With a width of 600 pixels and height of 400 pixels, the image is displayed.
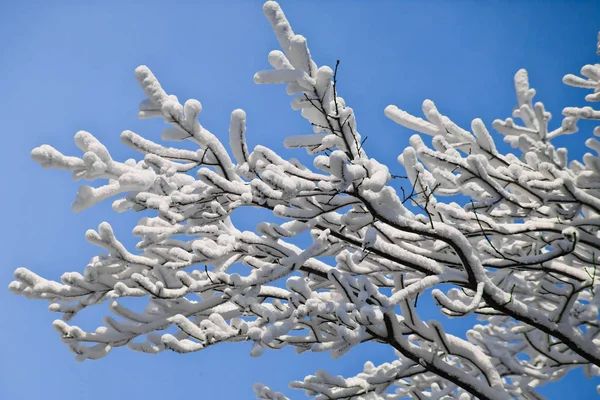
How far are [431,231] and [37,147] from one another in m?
2.11

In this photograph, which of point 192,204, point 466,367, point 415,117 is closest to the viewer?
point 192,204

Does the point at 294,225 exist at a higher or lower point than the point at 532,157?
lower

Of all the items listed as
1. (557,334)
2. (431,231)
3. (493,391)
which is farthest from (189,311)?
(557,334)

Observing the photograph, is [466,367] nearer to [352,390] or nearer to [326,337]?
[352,390]

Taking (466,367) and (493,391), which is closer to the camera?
(493,391)

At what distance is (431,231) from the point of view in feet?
10.1

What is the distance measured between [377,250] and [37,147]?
1.90 metres

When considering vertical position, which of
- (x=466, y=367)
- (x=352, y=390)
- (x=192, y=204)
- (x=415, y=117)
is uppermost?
(x=415, y=117)

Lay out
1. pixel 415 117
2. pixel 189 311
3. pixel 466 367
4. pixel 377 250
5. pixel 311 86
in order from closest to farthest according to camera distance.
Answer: pixel 311 86, pixel 377 250, pixel 189 311, pixel 415 117, pixel 466 367

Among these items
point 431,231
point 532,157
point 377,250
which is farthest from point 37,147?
point 532,157

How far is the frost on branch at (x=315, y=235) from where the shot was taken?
280cm

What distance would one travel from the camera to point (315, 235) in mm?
3316

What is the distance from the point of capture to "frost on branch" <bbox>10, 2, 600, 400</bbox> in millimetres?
2805

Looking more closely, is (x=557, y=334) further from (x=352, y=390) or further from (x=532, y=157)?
(x=352, y=390)
